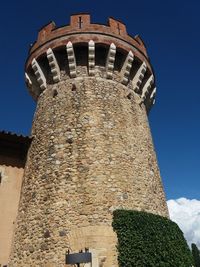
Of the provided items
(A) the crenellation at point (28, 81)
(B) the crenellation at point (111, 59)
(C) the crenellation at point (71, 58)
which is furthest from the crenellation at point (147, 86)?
(A) the crenellation at point (28, 81)

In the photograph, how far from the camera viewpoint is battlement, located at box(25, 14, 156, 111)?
11.4m

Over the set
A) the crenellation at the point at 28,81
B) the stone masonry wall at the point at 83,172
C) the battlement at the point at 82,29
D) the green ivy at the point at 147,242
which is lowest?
the green ivy at the point at 147,242

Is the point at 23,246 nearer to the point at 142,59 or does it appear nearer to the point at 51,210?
the point at 51,210

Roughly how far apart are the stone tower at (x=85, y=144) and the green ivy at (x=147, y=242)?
0.27 metres

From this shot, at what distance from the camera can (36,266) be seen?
8.10 m

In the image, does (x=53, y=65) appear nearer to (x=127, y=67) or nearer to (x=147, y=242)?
(x=127, y=67)

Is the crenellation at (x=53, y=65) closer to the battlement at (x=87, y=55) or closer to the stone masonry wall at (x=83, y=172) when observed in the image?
the battlement at (x=87, y=55)

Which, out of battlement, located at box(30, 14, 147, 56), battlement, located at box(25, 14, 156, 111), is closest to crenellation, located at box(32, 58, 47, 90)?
battlement, located at box(25, 14, 156, 111)

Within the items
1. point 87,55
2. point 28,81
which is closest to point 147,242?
point 87,55

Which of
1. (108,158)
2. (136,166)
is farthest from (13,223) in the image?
(136,166)

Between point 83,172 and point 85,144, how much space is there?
3.23ft

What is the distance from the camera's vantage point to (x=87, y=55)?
11656 mm

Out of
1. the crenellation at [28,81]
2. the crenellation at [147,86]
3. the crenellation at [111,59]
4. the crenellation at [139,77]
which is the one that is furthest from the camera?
the crenellation at [28,81]

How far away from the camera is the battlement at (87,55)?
11406 mm
